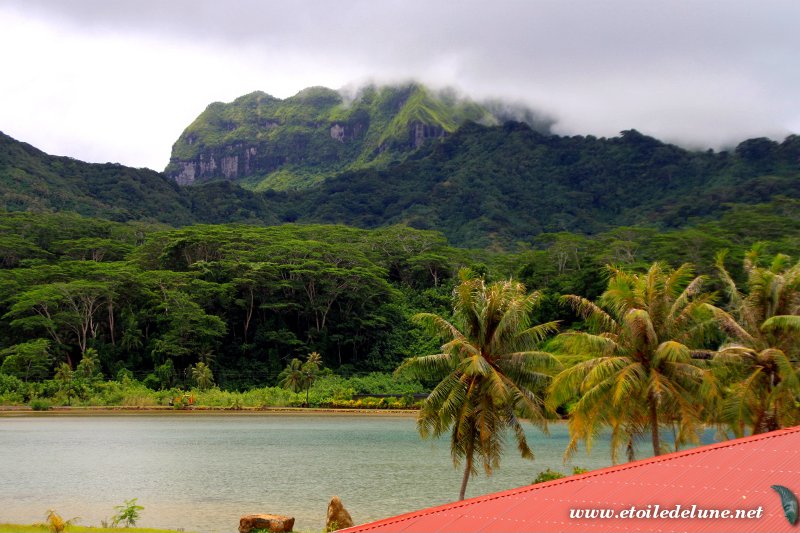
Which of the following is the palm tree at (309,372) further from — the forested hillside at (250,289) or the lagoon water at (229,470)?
the lagoon water at (229,470)

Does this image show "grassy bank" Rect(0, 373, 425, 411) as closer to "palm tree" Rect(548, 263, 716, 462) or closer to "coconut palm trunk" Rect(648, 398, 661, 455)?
"palm tree" Rect(548, 263, 716, 462)

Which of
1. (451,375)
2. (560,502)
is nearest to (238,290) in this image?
(451,375)

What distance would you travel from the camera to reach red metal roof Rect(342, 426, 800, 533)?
26.6 ft

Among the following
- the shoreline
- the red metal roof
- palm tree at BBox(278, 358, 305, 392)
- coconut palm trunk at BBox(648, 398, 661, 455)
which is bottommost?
the shoreline

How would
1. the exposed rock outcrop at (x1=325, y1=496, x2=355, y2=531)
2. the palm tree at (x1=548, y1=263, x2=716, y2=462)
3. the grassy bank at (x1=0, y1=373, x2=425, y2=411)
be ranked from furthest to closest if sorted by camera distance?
the grassy bank at (x1=0, y1=373, x2=425, y2=411) → the palm tree at (x1=548, y1=263, x2=716, y2=462) → the exposed rock outcrop at (x1=325, y1=496, x2=355, y2=531)

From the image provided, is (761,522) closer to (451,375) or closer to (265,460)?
(451,375)

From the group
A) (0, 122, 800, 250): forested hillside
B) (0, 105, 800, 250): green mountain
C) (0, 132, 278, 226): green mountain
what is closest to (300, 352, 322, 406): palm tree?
(0, 122, 800, 250): forested hillside

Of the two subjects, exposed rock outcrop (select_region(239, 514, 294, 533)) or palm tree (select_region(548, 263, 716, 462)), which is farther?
palm tree (select_region(548, 263, 716, 462))

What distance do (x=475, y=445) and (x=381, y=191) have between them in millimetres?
138218

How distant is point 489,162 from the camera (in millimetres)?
161750

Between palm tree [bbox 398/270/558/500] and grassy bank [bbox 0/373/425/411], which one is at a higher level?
palm tree [bbox 398/270/558/500]

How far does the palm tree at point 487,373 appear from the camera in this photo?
1864 cm

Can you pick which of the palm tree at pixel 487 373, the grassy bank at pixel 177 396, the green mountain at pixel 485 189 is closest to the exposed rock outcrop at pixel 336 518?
the palm tree at pixel 487 373

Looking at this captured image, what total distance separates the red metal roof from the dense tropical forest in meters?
8.08
